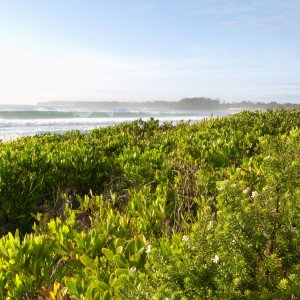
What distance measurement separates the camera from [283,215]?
216cm

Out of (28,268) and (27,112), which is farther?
(27,112)

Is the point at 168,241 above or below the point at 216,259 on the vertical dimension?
below

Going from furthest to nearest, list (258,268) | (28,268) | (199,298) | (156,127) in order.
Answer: (156,127)
(28,268)
(258,268)
(199,298)

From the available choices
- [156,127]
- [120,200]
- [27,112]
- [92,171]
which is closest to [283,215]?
[120,200]

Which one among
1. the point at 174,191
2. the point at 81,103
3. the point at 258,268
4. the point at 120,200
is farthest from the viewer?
the point at 81,103

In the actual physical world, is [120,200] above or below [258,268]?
below

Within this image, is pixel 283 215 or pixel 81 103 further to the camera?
pixel 81 103

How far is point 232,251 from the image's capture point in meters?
1.93

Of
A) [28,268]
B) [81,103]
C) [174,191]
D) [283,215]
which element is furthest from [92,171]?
[81,103]

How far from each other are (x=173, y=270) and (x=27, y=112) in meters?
47.3

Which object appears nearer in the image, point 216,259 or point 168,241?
point 216,259

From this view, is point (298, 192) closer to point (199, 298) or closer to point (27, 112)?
point (199, 298)

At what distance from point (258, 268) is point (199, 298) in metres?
0.34

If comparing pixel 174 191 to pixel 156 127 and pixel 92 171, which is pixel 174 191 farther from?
pixel 156 127
